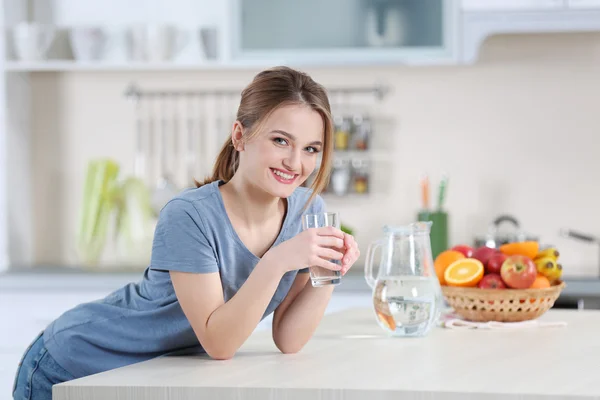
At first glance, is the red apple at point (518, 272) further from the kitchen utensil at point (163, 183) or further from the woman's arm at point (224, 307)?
the kitchen utensil at point (163, 183)

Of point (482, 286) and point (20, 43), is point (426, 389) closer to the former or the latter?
point (482, 286)

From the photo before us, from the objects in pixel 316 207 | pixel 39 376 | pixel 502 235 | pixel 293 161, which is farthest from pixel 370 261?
pixel 502 235

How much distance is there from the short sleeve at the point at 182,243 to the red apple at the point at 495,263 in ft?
2.02

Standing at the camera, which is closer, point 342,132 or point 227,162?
point 227,162

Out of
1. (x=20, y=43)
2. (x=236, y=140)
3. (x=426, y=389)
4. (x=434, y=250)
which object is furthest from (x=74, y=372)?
(x=20, y=43)

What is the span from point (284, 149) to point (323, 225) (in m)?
0.17

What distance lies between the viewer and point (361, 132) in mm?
3705

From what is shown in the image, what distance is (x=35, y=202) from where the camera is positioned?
154 inches

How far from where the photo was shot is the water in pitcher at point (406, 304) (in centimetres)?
165

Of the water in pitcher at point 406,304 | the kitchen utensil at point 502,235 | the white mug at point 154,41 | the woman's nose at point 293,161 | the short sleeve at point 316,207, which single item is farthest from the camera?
the white mug at point 154,41

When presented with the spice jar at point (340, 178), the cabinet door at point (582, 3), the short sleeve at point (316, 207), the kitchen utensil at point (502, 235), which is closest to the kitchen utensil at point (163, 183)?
the spice jar at point (340, 178)

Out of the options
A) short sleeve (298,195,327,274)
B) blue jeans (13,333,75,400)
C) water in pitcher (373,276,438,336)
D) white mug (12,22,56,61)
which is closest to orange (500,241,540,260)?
water in pitcher (373,276,438,336)

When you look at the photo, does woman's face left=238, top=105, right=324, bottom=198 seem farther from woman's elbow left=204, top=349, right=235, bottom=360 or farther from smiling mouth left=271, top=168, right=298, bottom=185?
woman's elbow left=204, top=349, right=235, bottom=360

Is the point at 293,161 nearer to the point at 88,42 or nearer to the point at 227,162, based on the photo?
the point at 227,162
